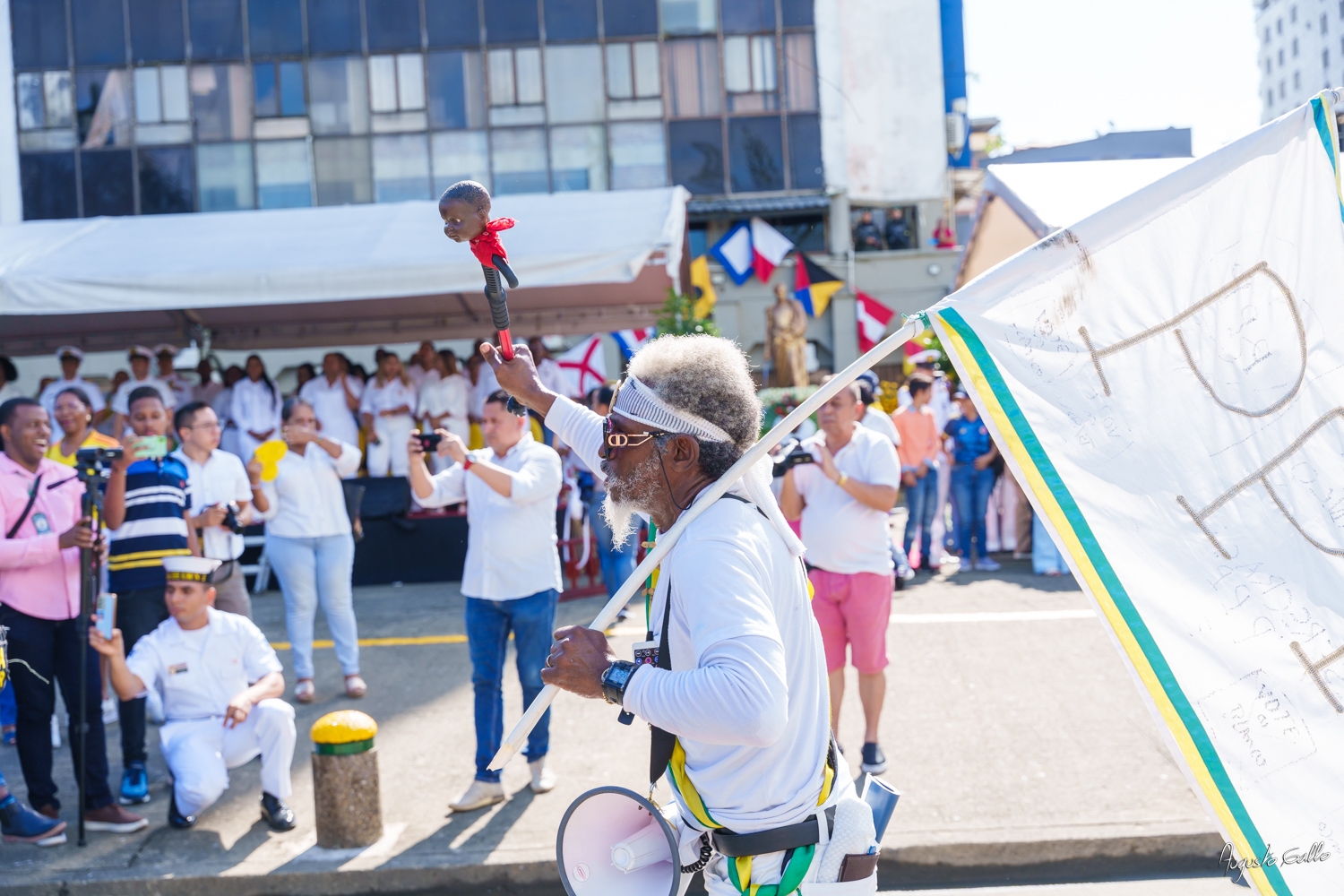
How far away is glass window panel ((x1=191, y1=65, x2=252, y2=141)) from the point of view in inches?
985

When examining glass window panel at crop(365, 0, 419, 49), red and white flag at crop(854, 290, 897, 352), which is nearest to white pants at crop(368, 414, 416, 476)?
glass window panel at crop(365, 0, 419, 49)

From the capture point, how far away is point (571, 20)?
24.9m

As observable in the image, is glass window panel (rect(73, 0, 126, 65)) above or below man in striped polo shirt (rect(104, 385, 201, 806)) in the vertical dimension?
above

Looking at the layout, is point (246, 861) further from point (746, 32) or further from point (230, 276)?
point (746, 32)

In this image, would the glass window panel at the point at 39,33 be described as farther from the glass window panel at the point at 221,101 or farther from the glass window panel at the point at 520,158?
the glass window panel at the point at 520,158

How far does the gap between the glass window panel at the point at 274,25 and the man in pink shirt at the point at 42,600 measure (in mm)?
22325

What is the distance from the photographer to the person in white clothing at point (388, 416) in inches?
477

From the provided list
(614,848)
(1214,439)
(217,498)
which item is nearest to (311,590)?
(217,498)

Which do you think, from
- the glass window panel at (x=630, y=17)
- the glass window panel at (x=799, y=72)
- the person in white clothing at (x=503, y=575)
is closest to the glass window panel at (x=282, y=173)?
the glass window panel at (x=630, y=17)

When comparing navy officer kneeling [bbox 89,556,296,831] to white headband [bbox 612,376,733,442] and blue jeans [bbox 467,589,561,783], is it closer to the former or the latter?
blue jeans [bbox 467,589,561,783]

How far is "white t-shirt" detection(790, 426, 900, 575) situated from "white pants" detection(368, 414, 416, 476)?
7.54 meters

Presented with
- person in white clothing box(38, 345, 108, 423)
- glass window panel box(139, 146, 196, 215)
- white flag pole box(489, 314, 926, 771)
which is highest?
glass window panel box(139, 146, 196, 215)

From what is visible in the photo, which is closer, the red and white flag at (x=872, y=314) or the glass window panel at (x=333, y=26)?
the glass window panel at (x=333, y=26)

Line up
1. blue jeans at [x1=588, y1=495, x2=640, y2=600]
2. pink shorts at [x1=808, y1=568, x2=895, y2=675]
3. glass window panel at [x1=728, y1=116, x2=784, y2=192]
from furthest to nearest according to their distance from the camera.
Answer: glass window panel at [x1=728, y1=116, x2=784, y2=192] < blue jeans at [x1=588, y1=495, x2=640, y2=600] < pink shorts at [x1=808, y1=568, x2=895, y2=675]
